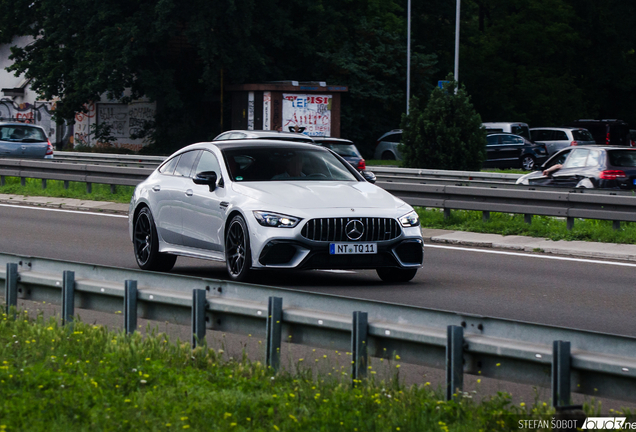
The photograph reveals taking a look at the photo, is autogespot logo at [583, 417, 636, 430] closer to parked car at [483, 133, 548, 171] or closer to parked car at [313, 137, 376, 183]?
parked car at [313, 137, 376, 183]

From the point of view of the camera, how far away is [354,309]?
588 cm

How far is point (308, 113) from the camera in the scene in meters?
42.3

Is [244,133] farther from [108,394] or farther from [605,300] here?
[108,394]

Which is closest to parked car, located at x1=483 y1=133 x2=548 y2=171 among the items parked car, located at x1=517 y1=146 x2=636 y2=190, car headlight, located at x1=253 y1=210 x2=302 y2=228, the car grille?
parked car, located at x1=517 y1=146 x2=636 y2=190

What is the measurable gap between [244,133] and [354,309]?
1673cm

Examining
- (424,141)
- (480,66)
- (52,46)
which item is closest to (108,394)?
(424,141)

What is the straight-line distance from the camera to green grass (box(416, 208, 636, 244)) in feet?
52.5

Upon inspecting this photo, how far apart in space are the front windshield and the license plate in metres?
1.27

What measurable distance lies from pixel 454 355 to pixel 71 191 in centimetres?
1996

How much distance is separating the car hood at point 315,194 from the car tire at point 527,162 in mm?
30126

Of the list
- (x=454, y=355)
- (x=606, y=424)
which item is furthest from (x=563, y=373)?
(x=454, y=355)

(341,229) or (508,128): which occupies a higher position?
(508,128)

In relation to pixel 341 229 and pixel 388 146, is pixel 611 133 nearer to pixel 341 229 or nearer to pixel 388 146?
pixel 388 146

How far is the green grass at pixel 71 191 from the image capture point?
23.1 metres
